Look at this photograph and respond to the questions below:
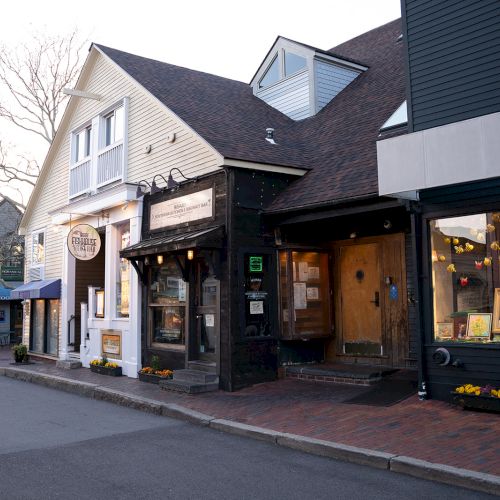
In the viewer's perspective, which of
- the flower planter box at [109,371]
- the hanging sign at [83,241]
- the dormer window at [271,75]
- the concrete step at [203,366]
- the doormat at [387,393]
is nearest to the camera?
the doormat at [387,393]

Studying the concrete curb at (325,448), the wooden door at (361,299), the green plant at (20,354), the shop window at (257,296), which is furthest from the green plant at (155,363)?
the green plant at (20,354)

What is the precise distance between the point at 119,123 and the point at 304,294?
694 centimetres

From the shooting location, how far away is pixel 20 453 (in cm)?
669

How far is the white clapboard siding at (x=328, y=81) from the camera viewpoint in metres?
14.9

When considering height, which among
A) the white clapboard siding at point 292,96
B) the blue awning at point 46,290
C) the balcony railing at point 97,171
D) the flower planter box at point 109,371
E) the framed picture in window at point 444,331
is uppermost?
the white clapboard siding at point 292,96

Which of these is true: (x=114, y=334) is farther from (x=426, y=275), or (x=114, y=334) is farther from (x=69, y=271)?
(x=426, y=275)

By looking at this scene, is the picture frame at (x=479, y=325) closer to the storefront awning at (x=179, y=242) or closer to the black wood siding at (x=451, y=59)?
the black wood siding at (x=451, y=59)

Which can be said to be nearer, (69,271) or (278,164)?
(278,164)

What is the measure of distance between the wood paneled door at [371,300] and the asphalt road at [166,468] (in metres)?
4.18

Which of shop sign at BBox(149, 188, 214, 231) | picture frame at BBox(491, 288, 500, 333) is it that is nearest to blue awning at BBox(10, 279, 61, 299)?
shop sign at BBox(149, 188, 214, 231)

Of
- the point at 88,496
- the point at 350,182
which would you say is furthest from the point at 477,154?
the point at 88,496

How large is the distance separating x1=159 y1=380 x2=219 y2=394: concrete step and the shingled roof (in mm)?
3366

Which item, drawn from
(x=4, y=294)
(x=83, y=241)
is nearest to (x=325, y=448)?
(x=83, y=241)

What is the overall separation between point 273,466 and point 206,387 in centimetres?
422
